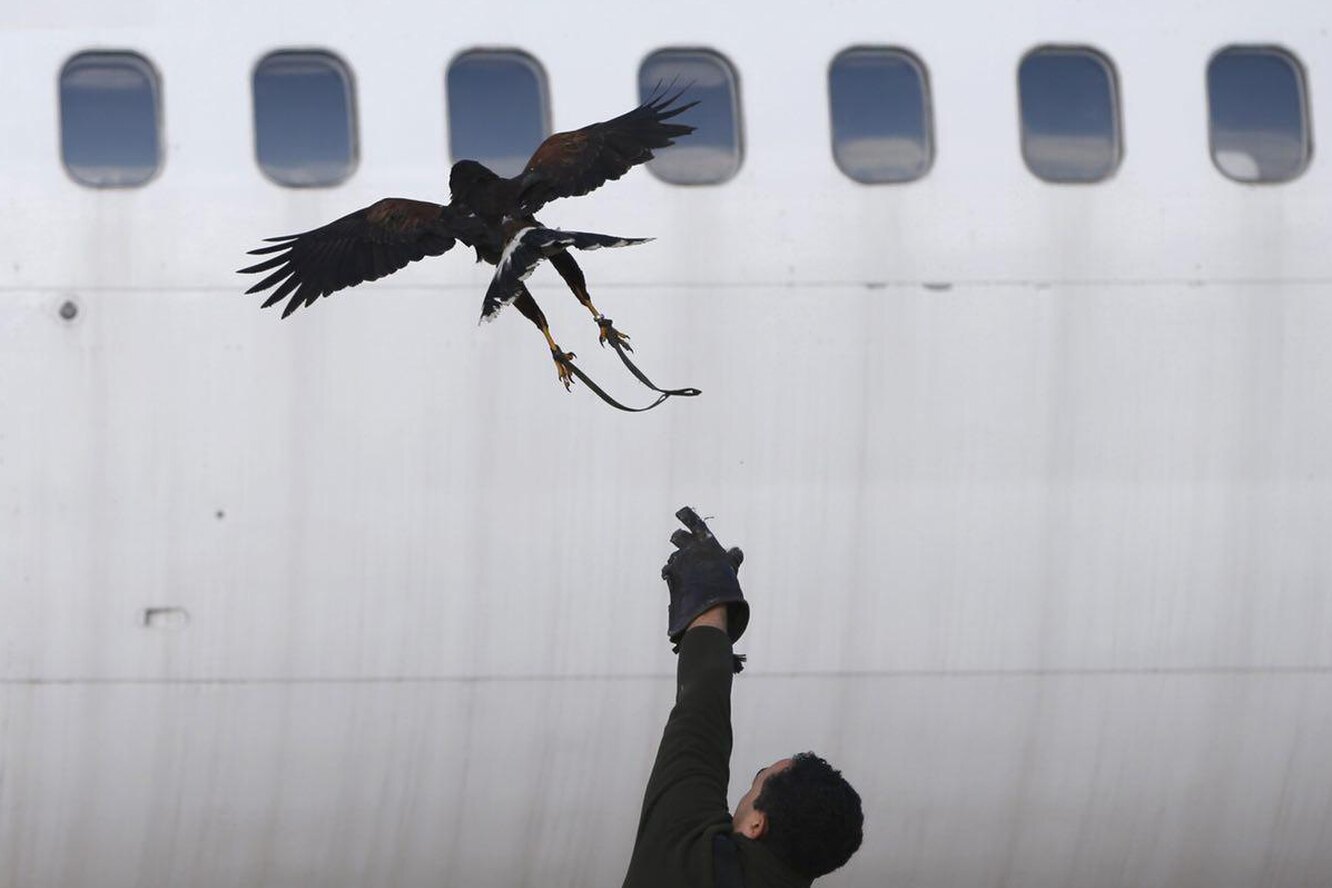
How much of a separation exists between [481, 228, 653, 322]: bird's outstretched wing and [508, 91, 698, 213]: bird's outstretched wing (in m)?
0.26

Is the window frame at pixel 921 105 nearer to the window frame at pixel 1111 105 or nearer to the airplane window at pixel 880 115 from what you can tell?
the airplane window at pixel 880 115

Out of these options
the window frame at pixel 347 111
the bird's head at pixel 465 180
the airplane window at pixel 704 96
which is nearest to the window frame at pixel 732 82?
the airplane window at pixel 704 96

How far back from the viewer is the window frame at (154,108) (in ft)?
22.6

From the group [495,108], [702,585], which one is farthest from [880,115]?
[702,585]

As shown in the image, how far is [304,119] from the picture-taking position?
6961 millimetres

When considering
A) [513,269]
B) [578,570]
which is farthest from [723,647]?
[578,570]

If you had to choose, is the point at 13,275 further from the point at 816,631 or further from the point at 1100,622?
the point at 1100,622

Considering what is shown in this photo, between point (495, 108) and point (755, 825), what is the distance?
4.20 m

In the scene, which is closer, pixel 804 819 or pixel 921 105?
pixel 804 819

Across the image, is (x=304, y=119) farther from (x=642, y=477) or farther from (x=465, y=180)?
(x=465, y=180)

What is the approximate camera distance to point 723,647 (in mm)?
3545

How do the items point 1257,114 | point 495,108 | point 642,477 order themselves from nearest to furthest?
point 642,477, point 495,108, point 1257,114

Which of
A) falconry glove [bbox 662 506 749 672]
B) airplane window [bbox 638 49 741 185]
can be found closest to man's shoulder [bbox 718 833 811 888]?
falconry glove [bbox 662 506 749 672]

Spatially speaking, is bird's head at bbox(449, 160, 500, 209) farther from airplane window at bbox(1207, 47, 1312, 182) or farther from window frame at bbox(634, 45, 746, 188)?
airplane window at bbox(1207, 47, 1312, 182)
